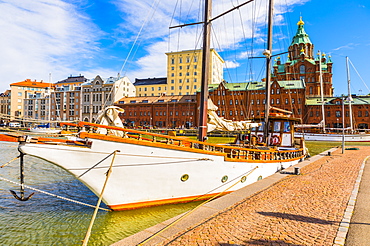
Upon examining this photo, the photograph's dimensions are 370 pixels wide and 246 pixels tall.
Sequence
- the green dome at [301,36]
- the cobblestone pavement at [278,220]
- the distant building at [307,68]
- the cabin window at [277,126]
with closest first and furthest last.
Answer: the cobblestone pavement at [278,220] < the cabin window at [277,126] < the distant building at [307,68] < the green dome at [301,36]

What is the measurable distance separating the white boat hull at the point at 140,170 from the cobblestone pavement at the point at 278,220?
1.77 meters

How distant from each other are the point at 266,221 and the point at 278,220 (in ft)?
1.03

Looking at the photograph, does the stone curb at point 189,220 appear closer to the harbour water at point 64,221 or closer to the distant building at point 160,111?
the harbour water at point 64,221

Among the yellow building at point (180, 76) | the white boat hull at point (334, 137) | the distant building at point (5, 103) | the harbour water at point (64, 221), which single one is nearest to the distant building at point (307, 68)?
the yellow building at point (180, 76)

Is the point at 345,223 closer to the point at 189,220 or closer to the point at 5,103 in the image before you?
the point at 189,220

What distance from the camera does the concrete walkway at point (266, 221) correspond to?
475 cm

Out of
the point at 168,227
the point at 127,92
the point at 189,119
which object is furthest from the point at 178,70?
the point at 168,227

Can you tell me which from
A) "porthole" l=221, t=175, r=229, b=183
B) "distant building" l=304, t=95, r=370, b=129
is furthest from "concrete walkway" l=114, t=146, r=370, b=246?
"distant building" l=304, t=95, r=370, b=129

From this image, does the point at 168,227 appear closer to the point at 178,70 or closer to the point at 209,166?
the point at 209,166

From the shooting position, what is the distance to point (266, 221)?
5.62m

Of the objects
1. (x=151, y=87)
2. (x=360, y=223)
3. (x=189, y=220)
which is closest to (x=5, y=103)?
(x=151, y=87)

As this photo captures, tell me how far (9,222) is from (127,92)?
82.8 m

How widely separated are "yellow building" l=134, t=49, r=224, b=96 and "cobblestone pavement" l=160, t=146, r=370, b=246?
74.3 meters

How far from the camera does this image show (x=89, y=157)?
268 inches
